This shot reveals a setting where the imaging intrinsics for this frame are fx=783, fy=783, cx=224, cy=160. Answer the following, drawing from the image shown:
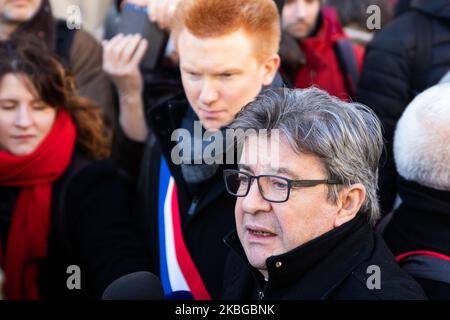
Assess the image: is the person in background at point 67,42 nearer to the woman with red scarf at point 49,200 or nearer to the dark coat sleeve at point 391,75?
the woman with red scarf at point 49,200

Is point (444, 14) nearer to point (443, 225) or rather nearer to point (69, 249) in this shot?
point (443, 225)

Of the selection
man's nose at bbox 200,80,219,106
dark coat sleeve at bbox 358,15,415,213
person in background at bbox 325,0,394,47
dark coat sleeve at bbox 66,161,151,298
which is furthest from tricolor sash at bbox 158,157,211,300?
Result: person in background at bbox 325,0,394,47

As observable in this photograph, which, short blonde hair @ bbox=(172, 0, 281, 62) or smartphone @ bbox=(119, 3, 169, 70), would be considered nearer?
short blonde hair @ bbox=(172, 0, 281, 62)

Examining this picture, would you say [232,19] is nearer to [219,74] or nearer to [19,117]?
[219,74]

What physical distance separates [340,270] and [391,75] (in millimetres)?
1568

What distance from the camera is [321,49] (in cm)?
401

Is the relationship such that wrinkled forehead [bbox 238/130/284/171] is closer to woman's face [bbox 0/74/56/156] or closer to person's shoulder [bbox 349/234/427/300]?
person's shoulder [bbox 349/234/427/300]

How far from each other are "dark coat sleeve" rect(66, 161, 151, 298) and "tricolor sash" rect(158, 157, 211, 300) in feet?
0.38

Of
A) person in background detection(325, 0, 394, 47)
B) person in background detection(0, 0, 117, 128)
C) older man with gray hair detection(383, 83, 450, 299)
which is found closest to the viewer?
older man with gray hair detection(383, 83, 450, 299)

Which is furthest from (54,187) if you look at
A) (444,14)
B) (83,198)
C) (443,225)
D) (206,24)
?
(444,14)

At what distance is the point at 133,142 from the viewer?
381 centimetres

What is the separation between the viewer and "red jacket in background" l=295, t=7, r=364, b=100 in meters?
3.85
